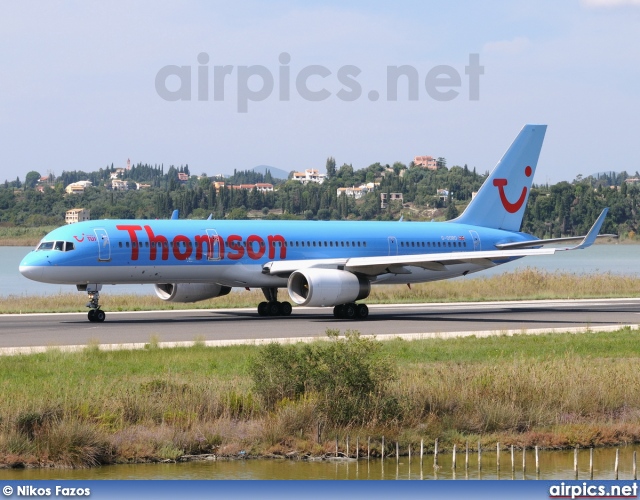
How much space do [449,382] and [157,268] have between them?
20.1 m

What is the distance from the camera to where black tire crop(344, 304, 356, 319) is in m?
41.5

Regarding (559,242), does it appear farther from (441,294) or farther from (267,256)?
(441,294)

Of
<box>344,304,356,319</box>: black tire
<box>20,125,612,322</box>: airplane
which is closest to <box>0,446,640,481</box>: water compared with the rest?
<box>20,125,612,322</box>: airplane

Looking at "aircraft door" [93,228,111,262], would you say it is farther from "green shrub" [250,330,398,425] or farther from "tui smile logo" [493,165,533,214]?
"tui smile logo" [493,165,533,214]

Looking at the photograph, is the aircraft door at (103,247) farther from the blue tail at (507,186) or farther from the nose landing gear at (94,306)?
the blue tail at (507,186)

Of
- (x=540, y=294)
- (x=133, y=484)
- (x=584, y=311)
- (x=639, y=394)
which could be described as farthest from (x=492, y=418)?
(x=540, y=294)

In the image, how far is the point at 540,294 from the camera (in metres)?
58.6

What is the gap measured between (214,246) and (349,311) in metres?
5.44

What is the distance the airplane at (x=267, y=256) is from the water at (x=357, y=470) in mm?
21783

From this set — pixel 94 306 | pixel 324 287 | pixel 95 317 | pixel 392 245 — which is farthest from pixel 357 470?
pixel 392 245

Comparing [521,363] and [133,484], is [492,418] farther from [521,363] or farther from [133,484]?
[133,484]

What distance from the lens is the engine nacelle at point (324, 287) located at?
1566 inches

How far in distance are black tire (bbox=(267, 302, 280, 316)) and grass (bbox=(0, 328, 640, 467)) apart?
61.7 feet

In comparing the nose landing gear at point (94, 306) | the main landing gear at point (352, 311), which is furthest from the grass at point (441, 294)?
the main landing gear at point (352, 311)
